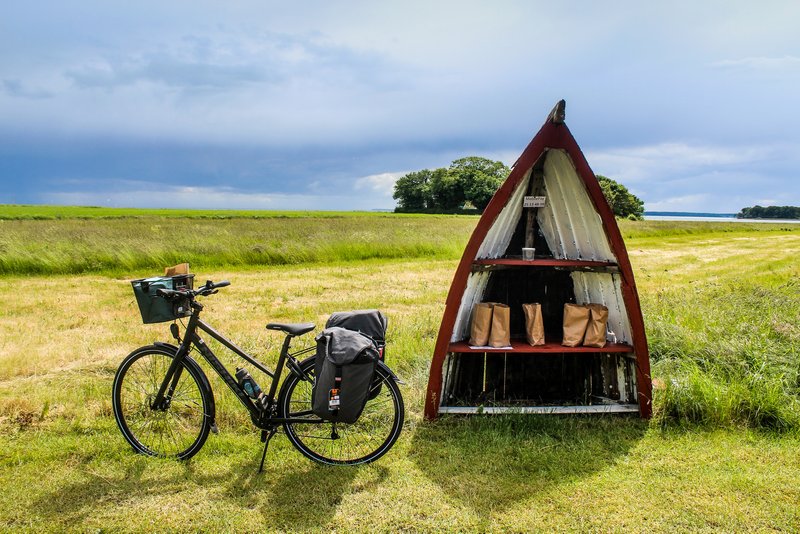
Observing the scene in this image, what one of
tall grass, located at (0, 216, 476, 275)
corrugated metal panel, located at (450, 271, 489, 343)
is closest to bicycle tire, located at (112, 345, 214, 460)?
corrugated metal panel, located at (450, 271, 489, 343)

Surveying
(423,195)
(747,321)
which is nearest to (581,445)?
(747,321)

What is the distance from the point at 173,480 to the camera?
419 centimetres

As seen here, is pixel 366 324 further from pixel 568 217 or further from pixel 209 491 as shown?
pixel 568 217

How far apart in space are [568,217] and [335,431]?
3104 millimetres

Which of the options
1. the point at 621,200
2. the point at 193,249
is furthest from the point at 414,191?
the point at 193,249

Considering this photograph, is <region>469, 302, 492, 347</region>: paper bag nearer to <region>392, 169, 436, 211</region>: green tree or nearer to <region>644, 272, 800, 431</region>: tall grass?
<region>644, 272, 800, 431</region>: tall grass

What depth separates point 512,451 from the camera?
459 centimetres

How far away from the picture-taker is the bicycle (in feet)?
14.0

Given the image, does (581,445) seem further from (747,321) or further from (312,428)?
(747,321)

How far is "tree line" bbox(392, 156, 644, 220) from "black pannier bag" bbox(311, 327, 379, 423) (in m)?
81.7

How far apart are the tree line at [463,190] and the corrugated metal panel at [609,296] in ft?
261

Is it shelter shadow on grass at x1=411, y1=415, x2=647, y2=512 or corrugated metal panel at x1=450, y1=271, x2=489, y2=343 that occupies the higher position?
corrugated metal panel at x1=450, y1=271, x2=489, y2=343

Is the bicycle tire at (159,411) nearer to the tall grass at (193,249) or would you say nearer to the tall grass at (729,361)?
the tall grass at (729,361)

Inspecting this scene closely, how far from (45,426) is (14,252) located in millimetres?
12886
